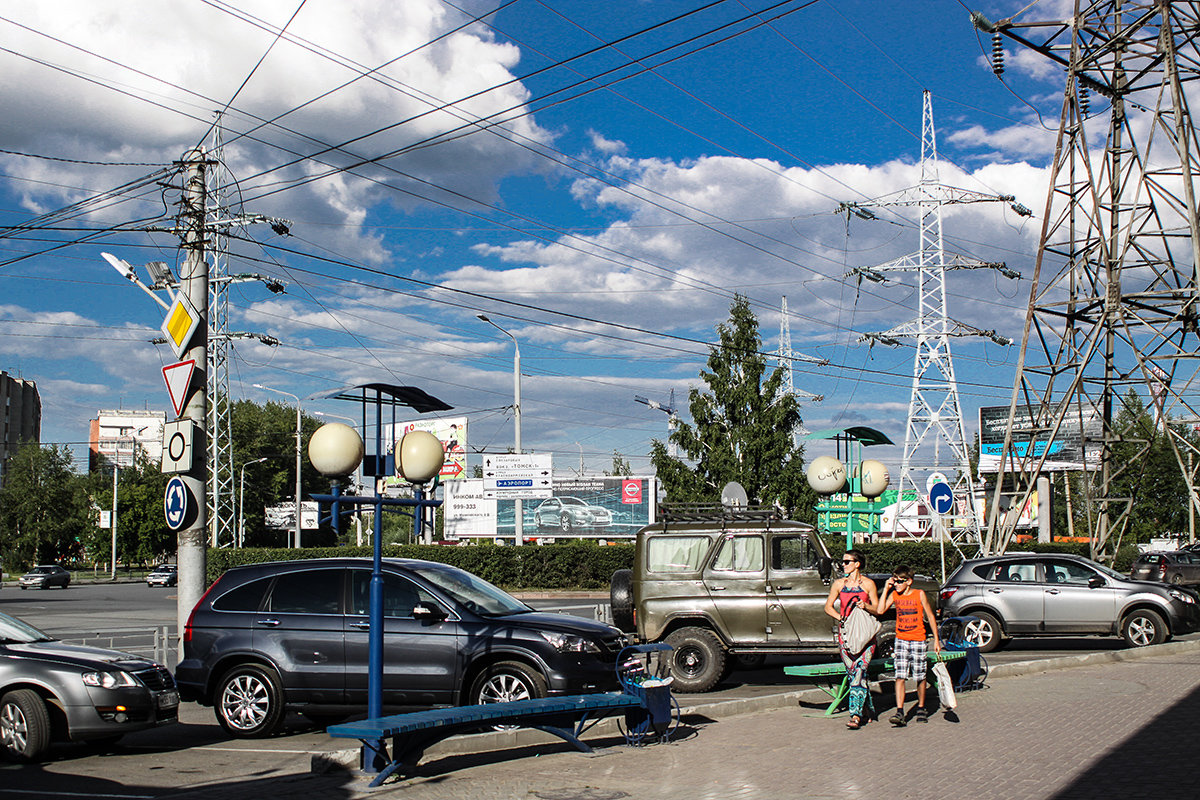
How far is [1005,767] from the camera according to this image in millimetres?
8406

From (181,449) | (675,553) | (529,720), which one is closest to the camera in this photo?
(529,720)

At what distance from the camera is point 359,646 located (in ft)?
35.1

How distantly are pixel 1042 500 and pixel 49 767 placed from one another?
43.3m

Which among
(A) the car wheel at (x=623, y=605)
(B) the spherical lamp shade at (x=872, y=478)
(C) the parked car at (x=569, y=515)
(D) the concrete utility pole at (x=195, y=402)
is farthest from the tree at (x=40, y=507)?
(A) the car wheel at (x=623, y=605)

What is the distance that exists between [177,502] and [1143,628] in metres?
15.1

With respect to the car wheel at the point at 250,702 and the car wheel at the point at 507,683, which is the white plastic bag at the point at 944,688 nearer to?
the car wheel at the point at 507,683

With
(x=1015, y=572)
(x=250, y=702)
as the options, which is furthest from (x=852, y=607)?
(x=1015, y=572)

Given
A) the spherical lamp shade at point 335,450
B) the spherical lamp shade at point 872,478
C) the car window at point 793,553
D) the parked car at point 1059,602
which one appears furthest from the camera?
the spherical lamp shade at point 872,478

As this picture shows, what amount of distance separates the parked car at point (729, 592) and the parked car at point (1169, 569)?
15420mm

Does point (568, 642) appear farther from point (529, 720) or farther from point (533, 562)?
point (533, 562)

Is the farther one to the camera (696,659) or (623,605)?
(623,605)

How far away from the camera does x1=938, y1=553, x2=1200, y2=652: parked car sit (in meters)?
17.7

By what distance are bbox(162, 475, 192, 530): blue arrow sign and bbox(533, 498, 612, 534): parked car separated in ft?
168

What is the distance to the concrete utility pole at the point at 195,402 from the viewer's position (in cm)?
1389
